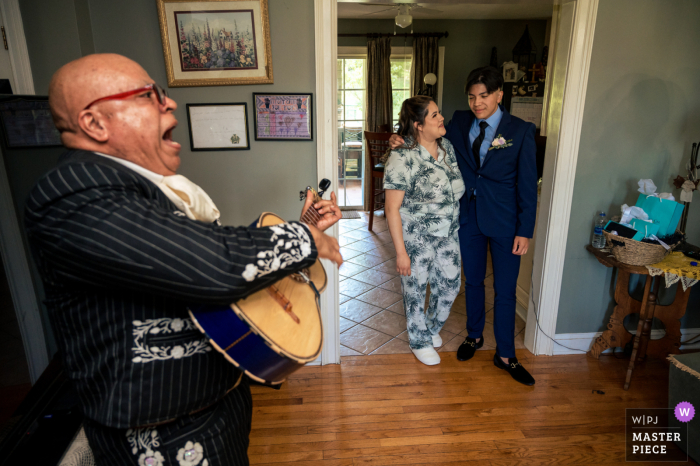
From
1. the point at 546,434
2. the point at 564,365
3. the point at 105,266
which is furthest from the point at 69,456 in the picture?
the point at 564,365

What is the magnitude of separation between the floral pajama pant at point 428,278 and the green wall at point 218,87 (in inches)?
27.5

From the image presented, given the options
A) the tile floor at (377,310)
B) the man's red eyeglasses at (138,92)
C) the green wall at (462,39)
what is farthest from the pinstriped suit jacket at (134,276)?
the green wall at (462,39)

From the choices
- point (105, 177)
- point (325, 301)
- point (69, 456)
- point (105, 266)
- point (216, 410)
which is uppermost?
point (105, 177)

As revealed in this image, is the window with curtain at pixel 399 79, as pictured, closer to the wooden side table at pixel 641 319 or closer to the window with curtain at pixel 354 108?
the window with curtain at pixel 354 108

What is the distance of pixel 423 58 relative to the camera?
6.16 m

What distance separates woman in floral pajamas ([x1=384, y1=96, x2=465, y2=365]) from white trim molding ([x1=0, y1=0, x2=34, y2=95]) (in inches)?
65.4

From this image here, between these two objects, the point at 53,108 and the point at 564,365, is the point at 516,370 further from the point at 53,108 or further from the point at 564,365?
the point at 53,108

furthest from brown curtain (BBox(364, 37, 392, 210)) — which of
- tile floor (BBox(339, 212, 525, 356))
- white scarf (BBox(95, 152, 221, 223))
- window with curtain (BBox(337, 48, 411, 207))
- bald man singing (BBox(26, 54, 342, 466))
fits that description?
bald man singing (BBox(26, 54, 342, 466))

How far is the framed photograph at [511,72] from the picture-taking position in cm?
573

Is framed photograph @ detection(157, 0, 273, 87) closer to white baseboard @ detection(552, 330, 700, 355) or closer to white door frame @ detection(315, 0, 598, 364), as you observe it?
white door frame @ detection(315, 0, 598, 364)

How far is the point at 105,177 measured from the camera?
0.70 meters

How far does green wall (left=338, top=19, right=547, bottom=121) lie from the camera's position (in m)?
6.14

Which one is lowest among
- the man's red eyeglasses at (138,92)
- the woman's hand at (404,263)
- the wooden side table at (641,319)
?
the wooden side table at (641,319)

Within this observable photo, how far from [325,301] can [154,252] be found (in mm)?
1798
